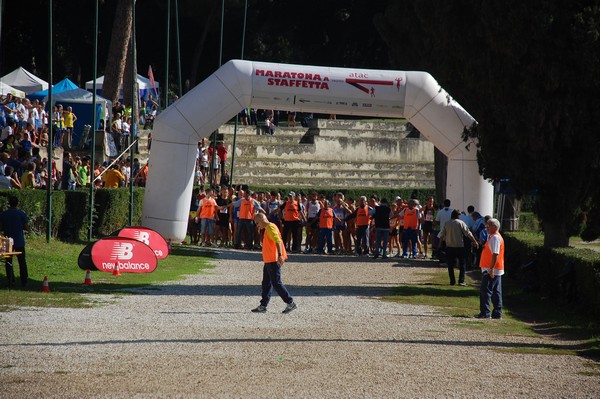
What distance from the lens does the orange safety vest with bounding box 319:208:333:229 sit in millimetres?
34375

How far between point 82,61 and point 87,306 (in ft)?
145

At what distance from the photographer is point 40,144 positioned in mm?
36469

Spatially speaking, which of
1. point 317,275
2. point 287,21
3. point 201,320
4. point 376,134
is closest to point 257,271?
point 317,275

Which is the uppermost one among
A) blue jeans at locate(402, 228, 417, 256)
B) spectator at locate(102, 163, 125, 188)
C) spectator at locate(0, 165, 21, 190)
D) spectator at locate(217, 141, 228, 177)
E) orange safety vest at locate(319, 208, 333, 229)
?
spectator at locate(217, 141, 228, 177)

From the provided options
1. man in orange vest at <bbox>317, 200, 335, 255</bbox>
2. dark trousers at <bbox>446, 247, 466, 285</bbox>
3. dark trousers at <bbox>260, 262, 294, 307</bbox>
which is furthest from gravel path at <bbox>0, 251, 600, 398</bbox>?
man in orange vest at <bbox>317, 200, 335, 255</bbox>

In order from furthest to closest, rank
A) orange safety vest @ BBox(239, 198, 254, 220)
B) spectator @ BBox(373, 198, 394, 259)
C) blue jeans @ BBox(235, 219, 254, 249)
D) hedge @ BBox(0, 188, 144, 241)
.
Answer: blue jeans @ BBox(235, 219, 254, 249)
orange safety vest @ BBox(239, 198, 254, 220)
spectator @ BBox(373, 198, 394, 259)
hedge @ BBox(0, 188, 144, 241)

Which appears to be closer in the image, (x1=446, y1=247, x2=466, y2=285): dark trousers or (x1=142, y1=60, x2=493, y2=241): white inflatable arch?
(x1=446, y1=247, x2=466, y2=285): dark trousers

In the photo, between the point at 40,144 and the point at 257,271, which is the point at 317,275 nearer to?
the point at 257,271

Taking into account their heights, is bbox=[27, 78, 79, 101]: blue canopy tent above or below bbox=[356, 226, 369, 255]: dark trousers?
above

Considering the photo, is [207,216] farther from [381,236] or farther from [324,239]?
[381,236]

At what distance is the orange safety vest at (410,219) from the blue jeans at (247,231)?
5024mm

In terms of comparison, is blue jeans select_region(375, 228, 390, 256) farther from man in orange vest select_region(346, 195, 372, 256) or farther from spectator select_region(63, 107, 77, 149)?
spectator select_region(63, 107, 77, 149)

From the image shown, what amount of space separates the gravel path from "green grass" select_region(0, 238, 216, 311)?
0.75 meters

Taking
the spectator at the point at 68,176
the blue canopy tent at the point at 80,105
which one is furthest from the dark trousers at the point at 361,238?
the blue canopy tent at the point at 80,105
